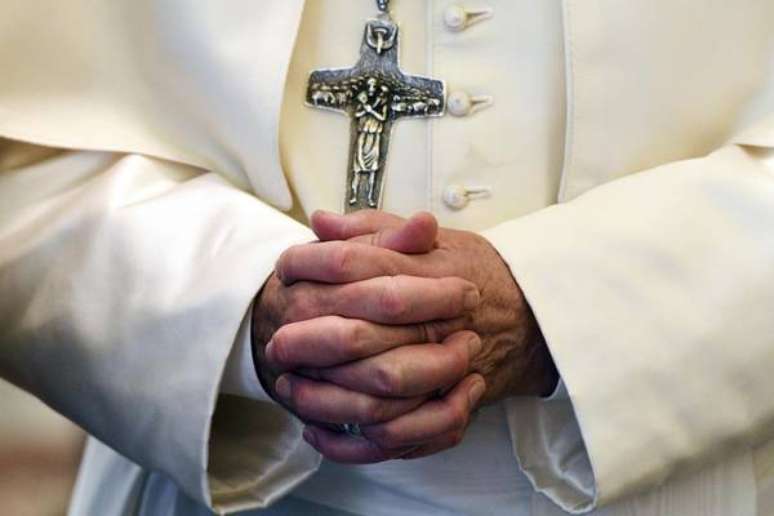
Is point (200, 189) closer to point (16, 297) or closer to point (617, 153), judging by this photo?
point (16, 297)

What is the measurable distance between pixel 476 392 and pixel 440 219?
25 centimetres

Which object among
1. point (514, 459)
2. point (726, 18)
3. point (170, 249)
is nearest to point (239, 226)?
point (170, 249)

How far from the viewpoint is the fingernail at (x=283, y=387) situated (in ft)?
4.47

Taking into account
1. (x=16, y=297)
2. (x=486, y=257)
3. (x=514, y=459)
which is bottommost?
(x=514, y=459)

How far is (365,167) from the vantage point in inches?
60.2

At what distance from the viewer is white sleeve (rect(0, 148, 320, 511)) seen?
1.46 meters

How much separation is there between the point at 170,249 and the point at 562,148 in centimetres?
44

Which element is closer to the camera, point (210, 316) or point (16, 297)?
point (210, 316)

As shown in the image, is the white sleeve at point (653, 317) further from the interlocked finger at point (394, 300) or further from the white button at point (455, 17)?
the white button at point (455, 17)

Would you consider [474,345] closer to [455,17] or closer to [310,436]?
[310,436]

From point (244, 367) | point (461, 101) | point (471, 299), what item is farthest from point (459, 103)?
point (244, 367)

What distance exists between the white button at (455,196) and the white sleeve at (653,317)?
81 mm

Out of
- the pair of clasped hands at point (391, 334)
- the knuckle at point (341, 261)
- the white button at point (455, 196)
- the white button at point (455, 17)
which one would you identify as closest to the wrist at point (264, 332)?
the pair of clasped hands at point (391, 334)

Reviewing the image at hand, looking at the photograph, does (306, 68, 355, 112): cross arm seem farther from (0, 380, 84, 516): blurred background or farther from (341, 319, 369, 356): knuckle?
(0, 380, 84, 516): blurred background
